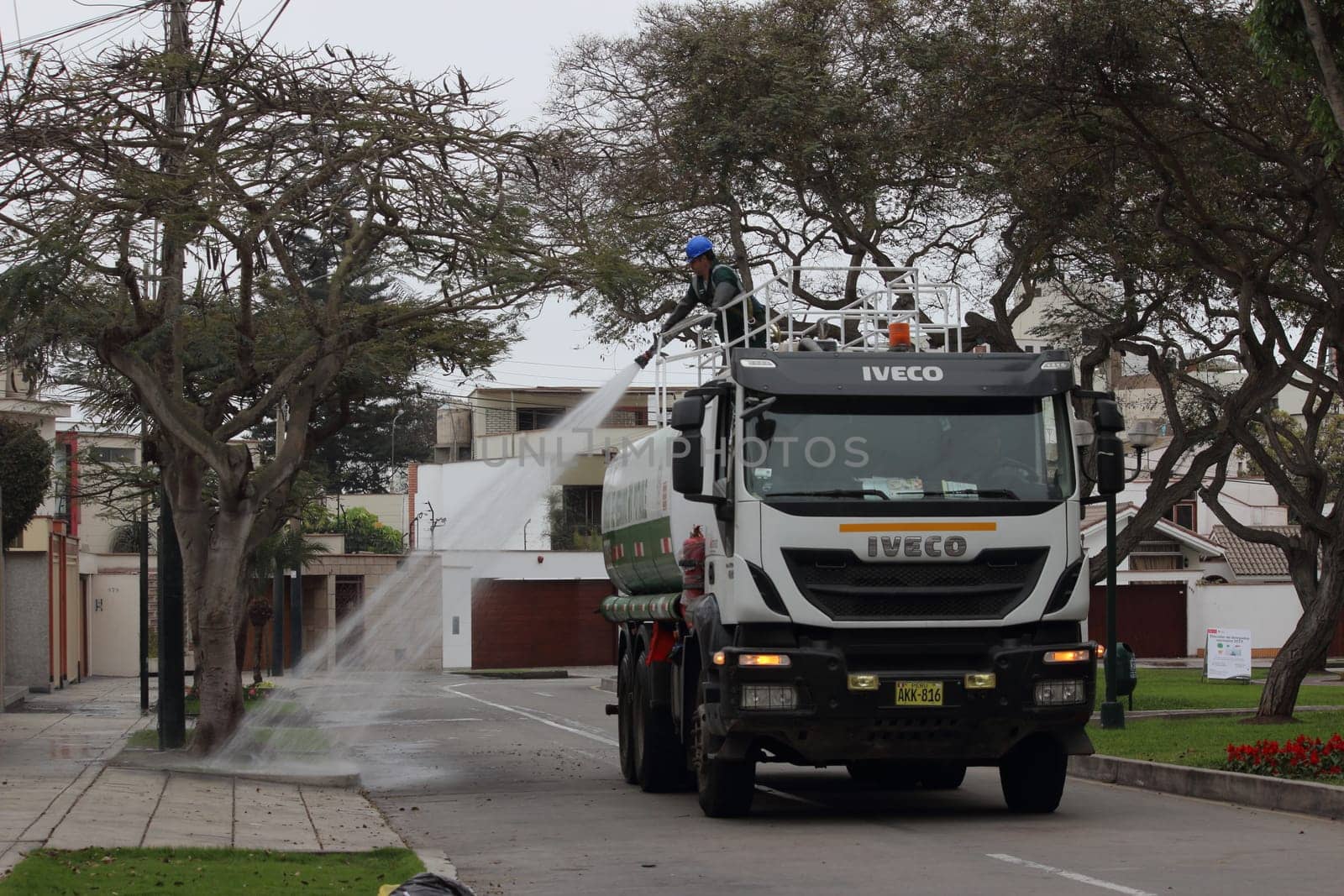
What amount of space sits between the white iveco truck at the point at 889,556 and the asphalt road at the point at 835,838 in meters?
0.72

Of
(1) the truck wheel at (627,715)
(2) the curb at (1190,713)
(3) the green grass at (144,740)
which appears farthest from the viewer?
(2) the curb at (1190,713)

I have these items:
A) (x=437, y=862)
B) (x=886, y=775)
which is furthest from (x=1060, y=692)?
(x=437, y=862)

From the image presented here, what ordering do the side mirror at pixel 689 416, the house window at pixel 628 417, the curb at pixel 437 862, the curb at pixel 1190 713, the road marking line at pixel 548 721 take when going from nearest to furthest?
the curb at pixel 437 862 < the side mirror at pixel 689 416 < the road marking line at pixel 548 721 < the curb at pixel 1190 713 < the house window at pixel 628 417

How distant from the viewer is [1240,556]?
185ft

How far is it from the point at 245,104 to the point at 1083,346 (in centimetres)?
1747

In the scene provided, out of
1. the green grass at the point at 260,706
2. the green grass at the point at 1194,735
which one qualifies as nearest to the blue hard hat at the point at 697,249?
the green grass at the point at 1194,735

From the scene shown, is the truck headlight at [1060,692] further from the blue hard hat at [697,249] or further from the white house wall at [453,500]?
the white house wall at [453,500]

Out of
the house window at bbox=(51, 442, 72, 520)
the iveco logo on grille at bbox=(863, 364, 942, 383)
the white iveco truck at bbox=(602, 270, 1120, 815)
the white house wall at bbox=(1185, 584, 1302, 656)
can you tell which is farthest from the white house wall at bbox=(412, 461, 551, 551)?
the iveco logo on grille at bbox=(863, 364, 942, 383)

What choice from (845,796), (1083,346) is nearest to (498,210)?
(845,796)

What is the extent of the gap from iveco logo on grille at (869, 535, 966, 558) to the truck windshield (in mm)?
296

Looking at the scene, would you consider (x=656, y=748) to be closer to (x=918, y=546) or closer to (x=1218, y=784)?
(x=918, y=546)

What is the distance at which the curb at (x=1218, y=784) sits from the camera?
42.1 ft

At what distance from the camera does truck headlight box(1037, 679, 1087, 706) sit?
11.9 metres

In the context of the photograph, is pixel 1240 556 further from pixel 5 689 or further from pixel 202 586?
pixel 202 586
